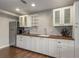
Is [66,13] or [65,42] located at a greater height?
[66,13]

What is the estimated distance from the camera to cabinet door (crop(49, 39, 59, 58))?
2.76 metres

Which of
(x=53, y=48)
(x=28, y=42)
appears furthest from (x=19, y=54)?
(x=53, y=48)

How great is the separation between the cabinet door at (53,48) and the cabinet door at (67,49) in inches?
8.1

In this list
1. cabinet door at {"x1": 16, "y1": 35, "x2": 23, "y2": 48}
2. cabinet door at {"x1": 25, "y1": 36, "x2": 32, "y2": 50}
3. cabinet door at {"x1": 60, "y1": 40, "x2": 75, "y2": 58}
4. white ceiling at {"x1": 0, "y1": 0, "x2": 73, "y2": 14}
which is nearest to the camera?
cabinet door at {"x1": 60, "y1": 40, "x2": 75, "y2": 58}

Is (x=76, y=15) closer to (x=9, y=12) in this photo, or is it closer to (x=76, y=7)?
(x=76, y=7)

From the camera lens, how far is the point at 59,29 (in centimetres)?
351

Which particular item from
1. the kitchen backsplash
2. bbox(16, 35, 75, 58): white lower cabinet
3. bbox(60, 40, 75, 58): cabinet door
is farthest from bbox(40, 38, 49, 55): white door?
the kitchen backsplash

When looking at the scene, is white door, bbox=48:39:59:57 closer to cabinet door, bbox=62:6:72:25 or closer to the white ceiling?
cabinet door, bbox=62:6:72:25

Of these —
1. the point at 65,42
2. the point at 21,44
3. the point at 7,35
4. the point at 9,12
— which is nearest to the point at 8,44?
the point at 7,35

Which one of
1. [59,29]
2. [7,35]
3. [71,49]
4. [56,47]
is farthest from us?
[7,35]

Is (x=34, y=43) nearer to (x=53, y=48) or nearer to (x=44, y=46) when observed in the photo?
(x=44, y=46)

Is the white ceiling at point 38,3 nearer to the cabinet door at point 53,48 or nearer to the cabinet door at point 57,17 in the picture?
the cabinet door at point 57,17

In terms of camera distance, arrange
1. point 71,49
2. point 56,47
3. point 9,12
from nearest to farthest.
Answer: point 71,49 < point 56,47 < point 9,12

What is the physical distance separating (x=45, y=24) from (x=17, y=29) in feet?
6.14
